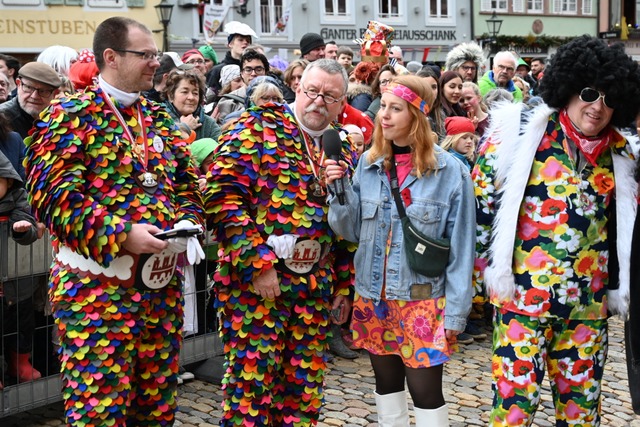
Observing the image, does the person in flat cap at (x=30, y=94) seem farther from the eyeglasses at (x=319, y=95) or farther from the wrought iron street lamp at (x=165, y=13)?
the wrought iron street lamp at (x=165, y=13)

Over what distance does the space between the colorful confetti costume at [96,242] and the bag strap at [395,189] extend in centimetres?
102

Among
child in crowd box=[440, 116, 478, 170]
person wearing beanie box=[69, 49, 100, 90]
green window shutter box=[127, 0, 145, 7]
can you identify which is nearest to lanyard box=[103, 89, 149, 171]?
person wearing beanie box=[69, 49, 100, 90]

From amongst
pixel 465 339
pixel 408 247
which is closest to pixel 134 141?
pixel 408 247

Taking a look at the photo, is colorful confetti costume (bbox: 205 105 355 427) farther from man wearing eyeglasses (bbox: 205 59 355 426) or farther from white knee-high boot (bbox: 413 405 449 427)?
white knee-high boot (bbox: 413 405 449 427)

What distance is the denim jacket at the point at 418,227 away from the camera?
404 centimetres

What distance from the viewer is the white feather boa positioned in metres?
4.03

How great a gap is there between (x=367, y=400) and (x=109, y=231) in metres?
A: 2.66

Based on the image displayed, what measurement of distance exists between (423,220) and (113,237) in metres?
1.39

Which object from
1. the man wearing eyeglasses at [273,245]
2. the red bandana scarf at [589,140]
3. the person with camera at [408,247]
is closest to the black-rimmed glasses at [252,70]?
the man wearing eyeglasses at [273,245]

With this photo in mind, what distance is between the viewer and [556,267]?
4.00 meters

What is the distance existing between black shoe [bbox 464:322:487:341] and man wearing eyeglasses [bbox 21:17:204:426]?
3931 mm

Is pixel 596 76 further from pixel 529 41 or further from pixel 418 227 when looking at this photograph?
pixel 529 41

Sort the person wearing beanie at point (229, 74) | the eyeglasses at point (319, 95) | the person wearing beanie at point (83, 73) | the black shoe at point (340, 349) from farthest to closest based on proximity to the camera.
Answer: the person wearing beanie at point (229, 74)
the black shoe at point (340, 349)
the person wearing beanie at point (83, 73)
the eyeglasses at point (319, 95)

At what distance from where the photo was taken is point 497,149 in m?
4.21
